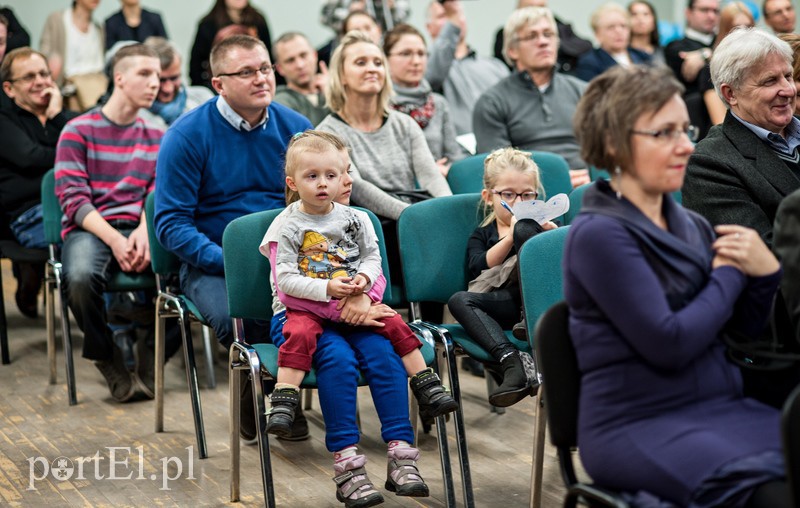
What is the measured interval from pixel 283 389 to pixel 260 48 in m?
1.37

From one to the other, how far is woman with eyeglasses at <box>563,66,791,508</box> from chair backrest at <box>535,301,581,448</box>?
0.08 ft

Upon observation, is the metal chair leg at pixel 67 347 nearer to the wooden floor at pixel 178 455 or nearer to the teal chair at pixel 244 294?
the wooden floor at pixel 178 455

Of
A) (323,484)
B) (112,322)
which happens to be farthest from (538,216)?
(112,322)

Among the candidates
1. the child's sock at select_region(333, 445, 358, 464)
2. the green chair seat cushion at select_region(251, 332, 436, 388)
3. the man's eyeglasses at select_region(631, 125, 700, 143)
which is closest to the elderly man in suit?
the green chair seat cushion at select_region(251, 332, 436, 388)

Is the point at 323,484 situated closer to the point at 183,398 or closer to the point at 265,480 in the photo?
the point at 265,480

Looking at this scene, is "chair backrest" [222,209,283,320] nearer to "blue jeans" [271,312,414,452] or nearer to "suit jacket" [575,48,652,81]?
"blue jeans" [271,312,414,452]

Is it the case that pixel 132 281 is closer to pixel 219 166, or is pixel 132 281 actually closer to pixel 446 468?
pixel 219 166

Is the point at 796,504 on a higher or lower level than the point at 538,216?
lower

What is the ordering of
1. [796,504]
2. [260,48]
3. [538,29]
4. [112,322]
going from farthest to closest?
[538,29] < [112,322] < [260,48] < [796,504]

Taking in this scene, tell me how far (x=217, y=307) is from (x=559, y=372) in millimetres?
1626

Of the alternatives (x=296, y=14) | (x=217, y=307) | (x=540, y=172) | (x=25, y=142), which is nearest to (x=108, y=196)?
(x=25, y=142)

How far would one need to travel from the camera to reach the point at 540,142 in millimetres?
4539

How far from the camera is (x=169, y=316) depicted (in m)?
3.38

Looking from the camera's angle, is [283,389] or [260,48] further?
[260,48]
